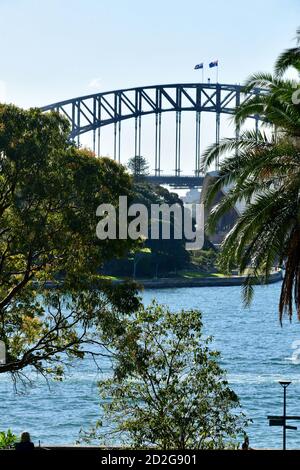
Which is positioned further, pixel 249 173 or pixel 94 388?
pixel 94 388

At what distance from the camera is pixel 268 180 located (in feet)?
60.5

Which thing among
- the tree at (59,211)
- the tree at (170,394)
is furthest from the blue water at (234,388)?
the tree at (170,394)

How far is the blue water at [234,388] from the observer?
37750mm

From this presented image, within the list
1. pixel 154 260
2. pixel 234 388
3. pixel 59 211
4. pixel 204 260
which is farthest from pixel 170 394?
pixel 204 260

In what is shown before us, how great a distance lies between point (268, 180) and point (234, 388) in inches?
1162

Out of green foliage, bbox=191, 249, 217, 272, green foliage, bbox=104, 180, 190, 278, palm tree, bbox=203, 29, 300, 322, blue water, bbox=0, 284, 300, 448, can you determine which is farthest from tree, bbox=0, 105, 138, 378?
green foliage, bbox=191, 249, 217, 272

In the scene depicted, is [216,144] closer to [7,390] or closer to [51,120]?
[51,120]

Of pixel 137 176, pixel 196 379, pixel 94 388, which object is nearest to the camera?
pixel 196 379

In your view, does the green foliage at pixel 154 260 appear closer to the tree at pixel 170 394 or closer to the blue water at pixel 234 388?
the blue water at pixel 234 388

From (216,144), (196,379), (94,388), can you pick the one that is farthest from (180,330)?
(94,388)

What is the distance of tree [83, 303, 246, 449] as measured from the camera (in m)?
20.3

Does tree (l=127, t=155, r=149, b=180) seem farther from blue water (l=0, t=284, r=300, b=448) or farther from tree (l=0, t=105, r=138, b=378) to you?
tree (l=0, t=105, r=138, b=378)

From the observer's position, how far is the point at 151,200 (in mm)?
123688
